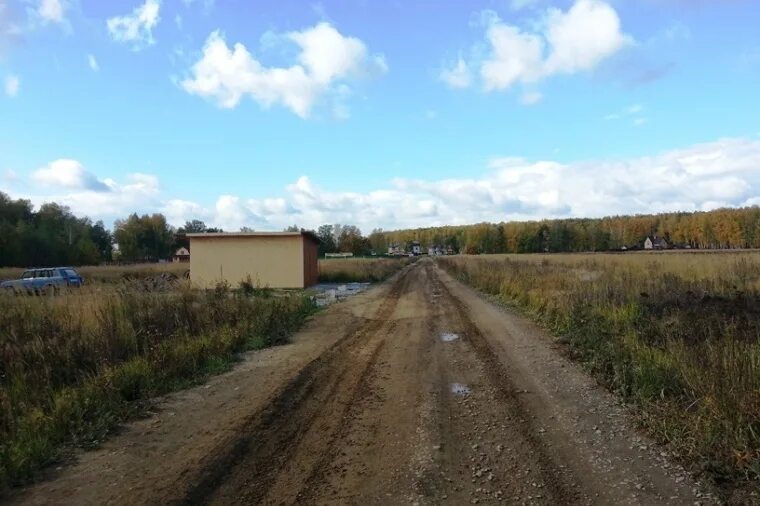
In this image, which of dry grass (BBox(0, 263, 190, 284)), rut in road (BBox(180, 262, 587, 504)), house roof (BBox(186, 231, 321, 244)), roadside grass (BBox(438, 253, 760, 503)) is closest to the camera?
rut in road (BBox(180, 262, 587, 504))

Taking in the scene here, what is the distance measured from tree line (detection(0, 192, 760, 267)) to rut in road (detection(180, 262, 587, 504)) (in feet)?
79.9

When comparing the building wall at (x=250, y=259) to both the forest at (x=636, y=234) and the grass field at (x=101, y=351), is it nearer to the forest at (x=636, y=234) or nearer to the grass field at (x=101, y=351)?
the grass field at (x=101, y=351)

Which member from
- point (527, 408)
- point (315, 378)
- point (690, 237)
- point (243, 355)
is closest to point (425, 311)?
point (243, 355)

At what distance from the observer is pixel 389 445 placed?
4.92m

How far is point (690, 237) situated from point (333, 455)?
6003 inches

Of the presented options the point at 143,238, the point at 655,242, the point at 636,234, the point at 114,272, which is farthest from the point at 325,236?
the point at 636,234

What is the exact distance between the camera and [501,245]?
148875 millimetres

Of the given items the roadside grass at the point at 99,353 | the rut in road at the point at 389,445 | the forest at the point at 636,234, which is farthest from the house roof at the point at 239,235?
the forest at the point at 636,234

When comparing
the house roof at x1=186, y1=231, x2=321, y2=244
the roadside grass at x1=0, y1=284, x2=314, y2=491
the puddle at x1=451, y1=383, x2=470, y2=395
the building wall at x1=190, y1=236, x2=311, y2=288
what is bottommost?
the puddle at x1=451, y1=383, x2=470, y2=395

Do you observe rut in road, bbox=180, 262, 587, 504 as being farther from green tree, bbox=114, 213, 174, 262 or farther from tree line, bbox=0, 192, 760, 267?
green tree, bbox=114, 213, 174, 262

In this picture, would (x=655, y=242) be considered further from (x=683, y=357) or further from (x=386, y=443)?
(x=386, y=443)

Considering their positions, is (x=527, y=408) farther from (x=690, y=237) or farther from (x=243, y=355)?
(x=690, y=237)

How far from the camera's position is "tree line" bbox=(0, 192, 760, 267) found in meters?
69.8

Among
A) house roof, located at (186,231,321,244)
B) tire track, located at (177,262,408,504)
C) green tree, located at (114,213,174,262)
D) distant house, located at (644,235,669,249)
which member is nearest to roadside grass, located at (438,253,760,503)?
tire track, located at (177,262,408,504)
